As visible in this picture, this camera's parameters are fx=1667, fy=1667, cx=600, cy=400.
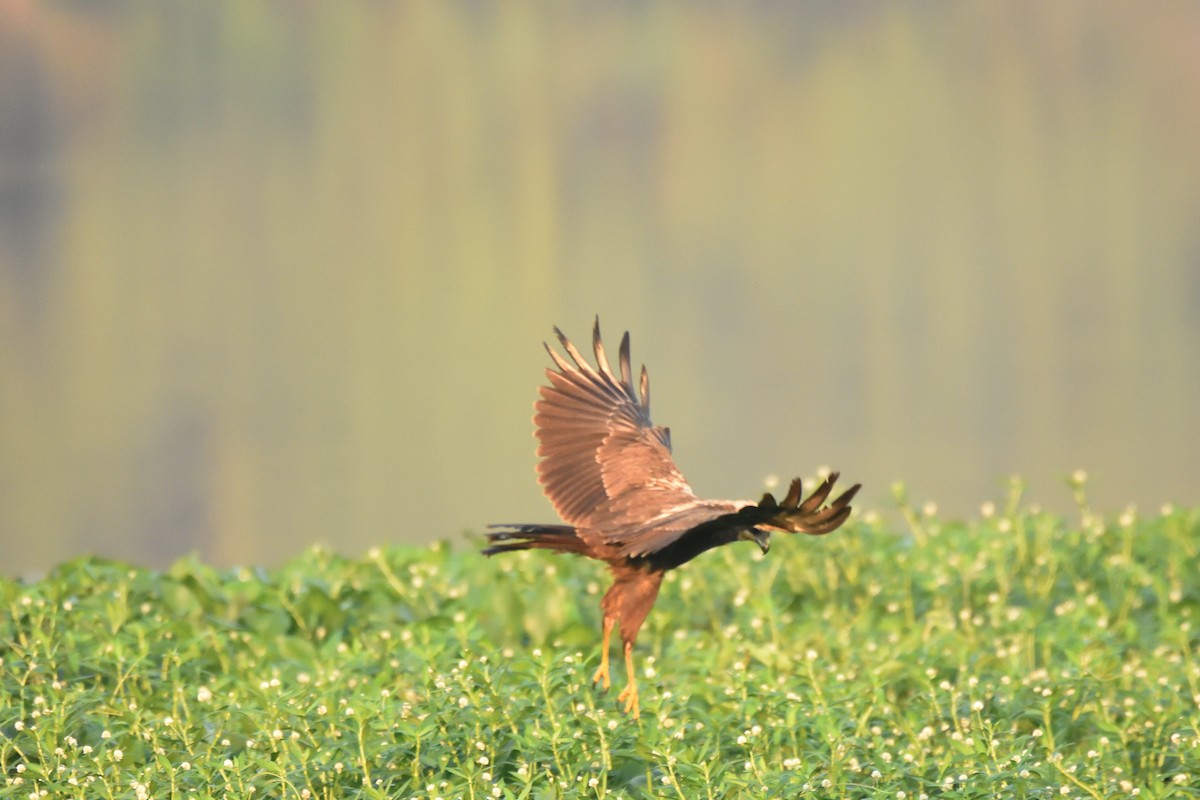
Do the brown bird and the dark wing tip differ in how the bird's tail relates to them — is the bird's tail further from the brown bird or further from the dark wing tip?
the dark wing tip

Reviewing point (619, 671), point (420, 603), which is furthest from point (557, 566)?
point (619, 671)

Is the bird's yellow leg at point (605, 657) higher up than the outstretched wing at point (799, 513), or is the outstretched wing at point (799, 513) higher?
the outstretched wing at point (799, 513)

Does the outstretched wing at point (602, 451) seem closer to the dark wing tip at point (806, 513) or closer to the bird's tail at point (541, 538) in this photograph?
the bird's tail at point (541, 538)

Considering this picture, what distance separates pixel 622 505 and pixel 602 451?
0.30m

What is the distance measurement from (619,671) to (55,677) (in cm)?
178

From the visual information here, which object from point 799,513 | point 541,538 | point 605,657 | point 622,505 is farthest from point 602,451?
point 799,513

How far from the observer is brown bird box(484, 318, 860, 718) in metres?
4.05

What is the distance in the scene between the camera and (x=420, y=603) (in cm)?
638

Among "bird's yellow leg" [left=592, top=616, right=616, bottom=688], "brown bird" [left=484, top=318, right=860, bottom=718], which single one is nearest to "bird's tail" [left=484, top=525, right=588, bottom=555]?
"brown bird" [left=484, top=318, right=860, bottom=718]

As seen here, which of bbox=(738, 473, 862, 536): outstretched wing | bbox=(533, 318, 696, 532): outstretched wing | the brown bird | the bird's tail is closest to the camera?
bbox=(738, 473, 862, 536): outstretched wing

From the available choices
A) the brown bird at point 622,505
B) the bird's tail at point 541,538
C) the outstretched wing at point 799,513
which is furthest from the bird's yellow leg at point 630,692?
the outstretched wing at point 799,513

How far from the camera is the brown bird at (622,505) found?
4.05m

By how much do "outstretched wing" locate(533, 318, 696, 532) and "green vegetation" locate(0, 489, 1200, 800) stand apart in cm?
43

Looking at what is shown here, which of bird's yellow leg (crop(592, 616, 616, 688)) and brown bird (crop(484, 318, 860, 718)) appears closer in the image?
brown bird (crop(484, 318, 860, 718))
